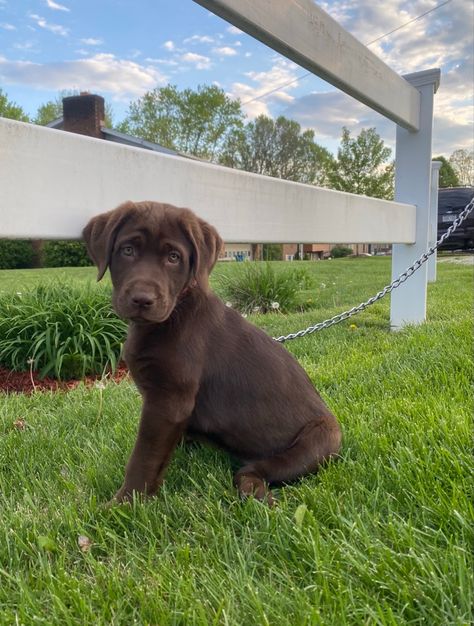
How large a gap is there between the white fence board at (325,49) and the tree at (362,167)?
4386 centimetres

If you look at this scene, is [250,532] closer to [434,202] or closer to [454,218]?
[434,202]

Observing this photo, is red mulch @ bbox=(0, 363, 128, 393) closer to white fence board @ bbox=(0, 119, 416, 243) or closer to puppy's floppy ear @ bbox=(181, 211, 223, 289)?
white fence board @ bbox=(0, 119, 416, 243)

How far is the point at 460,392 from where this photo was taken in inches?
105

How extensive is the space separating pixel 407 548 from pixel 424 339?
8.91 ft

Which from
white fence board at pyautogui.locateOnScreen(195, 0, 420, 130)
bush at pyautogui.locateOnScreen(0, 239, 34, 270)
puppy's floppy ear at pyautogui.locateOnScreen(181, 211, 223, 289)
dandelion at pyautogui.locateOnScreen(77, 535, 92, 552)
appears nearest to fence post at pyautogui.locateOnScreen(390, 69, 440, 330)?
white fence board at pyautogui.locateOnScreen(195, 0, 420, 130)

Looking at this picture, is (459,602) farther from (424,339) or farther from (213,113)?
(213,113)

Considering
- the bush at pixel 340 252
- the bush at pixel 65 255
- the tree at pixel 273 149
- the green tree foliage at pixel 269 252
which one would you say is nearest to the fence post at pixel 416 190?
the green tree foliage at pixel 269 252

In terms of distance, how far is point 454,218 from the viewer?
1734 centimetres

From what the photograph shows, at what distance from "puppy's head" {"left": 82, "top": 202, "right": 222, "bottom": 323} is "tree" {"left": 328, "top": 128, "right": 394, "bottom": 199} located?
46.9 meters

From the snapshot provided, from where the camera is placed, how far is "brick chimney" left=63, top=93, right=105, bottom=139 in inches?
1168

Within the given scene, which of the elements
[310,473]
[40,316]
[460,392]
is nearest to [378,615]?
[310,473]

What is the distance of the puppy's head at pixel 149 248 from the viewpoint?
5.95ft

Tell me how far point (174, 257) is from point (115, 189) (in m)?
0.39

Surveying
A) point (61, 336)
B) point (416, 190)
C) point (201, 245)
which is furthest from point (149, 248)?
point (416, 190)
